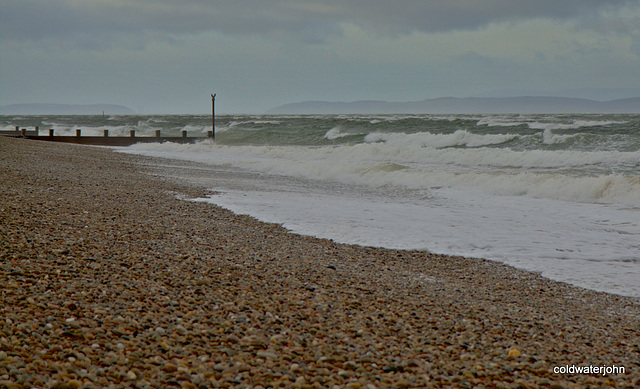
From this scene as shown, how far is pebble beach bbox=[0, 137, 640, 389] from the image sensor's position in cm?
259

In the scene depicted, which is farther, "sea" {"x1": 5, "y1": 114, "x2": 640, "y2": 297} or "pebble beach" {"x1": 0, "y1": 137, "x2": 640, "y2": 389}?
"sea" {"x1": 5, "y1": 114, "x2": 640, "y2": 297}

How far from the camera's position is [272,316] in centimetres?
335

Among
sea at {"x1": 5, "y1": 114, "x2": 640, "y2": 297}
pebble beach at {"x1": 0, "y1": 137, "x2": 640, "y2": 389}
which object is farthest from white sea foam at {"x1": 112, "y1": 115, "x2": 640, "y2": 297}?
pebble beach at {"x1": 0, "y1": 137, "x2": 640, "y2": 389}

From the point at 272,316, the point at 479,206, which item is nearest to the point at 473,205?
the point at 479,206

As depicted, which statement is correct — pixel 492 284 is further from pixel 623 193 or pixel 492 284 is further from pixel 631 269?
pixel 623 193

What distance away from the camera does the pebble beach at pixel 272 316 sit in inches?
102

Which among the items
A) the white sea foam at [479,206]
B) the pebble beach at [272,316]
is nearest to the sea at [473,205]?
the white sea foam at [479,206]

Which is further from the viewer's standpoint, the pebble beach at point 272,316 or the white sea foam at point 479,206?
the white sea foam at point 479,206

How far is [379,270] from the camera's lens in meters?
5.03

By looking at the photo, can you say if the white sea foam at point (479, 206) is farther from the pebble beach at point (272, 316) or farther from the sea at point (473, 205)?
the pebble beach at point (272, 316)

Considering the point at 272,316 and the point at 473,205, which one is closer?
the point at 272,316

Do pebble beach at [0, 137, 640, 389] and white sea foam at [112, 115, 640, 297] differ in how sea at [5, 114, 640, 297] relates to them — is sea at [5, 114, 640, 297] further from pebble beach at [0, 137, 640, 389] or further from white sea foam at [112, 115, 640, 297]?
pebble beach at [0, 137, 640, 389]

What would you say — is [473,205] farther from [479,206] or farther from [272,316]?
[272,316]

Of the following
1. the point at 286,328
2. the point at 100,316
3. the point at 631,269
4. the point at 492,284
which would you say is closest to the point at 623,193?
the point at 631,269
